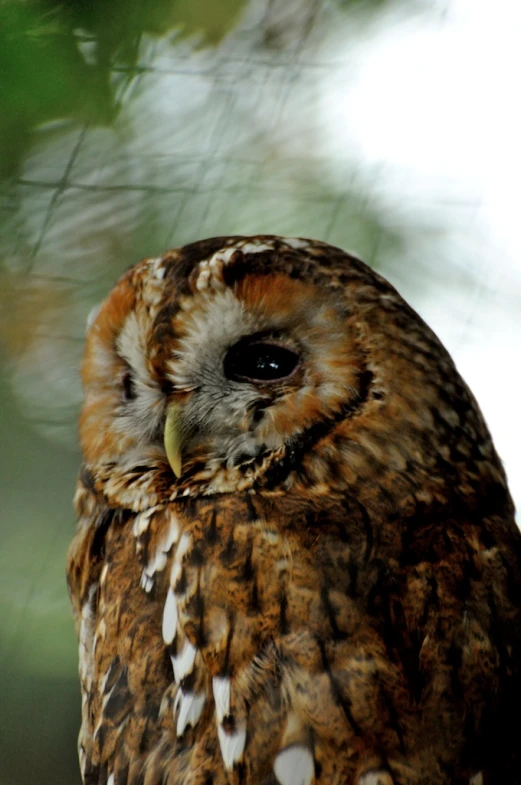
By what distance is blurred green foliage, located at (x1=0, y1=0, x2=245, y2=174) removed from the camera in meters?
1.87

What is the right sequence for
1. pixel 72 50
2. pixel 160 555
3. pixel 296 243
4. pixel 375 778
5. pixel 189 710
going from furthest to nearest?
1. pixel 72 50
2. pixel 296 243
3. pixel 160 555
4. pixel 189 710
5. pixel 375 778

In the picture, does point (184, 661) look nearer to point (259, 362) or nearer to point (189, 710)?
point (189, 710)

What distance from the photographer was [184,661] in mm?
1156

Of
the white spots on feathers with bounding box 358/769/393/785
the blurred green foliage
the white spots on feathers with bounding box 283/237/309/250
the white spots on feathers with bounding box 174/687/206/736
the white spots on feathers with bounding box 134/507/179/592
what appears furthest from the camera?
the blurred green foliage

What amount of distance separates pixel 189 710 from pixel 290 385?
49 centimetres

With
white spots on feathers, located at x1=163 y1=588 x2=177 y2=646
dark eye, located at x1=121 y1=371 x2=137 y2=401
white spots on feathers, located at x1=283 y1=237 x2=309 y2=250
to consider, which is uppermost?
white spots on feathers, located at x1=283 y1=237 x2=309 y2=250

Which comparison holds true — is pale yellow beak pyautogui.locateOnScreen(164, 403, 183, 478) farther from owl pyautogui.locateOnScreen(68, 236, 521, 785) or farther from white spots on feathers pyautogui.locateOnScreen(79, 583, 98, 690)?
white spots on feathers pyautogui.locateOnScreen(79, 583, 98, 690)

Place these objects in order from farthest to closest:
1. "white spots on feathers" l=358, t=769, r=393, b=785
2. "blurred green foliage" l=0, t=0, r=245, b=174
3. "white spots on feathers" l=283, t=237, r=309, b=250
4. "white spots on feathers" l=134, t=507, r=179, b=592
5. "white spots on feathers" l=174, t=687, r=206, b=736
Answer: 1. "blurred green foliage" l=0, t=0, r=245, b=174
2. "white spots on feathers" l=283, t=237, r=309, b=250
3. "white spots on feathers" l=134, t=507, r=179, b=592
4. "white spots on feathers" l=174, t=687, r=206, b=736
5. "white spots on feathers" l=358, t=769, r=393, b=785

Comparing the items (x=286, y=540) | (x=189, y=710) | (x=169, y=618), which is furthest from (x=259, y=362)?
(x=189, y=710)

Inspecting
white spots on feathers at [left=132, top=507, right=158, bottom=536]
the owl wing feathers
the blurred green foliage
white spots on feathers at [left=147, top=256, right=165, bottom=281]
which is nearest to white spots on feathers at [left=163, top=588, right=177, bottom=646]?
the owl wing feathers

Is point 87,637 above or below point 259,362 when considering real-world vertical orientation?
below

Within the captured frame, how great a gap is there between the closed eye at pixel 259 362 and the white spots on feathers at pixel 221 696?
0.44m

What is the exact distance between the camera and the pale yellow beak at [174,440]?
1.29 m

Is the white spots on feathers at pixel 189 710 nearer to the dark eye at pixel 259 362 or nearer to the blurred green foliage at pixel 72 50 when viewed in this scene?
the dark eye at pixel 259 362
